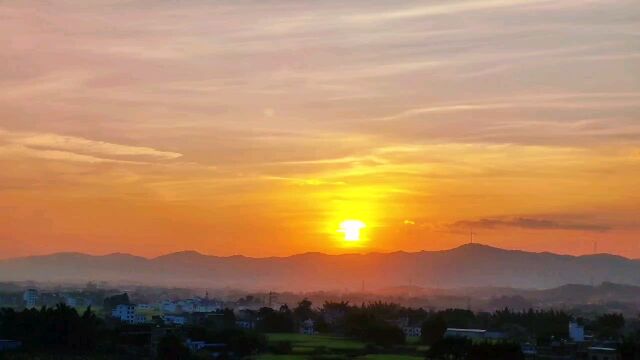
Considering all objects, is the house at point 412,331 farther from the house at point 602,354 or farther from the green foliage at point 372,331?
the house at point 602,354

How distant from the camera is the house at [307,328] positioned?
233 feet

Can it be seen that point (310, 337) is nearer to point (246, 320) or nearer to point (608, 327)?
point (246, 320)

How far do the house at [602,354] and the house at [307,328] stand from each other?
23019 mm

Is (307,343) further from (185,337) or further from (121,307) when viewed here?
(121,307)

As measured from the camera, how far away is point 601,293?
613ft

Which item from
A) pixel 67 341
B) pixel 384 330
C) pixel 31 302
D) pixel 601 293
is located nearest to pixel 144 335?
pixel 67 341

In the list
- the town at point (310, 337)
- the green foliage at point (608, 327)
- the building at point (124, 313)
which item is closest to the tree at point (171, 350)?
the town at point (310, 337)

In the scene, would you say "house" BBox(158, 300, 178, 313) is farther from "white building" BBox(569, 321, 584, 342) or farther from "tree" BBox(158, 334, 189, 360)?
"tree" BBox(158, 334, 189, 360)

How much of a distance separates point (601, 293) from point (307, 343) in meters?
138

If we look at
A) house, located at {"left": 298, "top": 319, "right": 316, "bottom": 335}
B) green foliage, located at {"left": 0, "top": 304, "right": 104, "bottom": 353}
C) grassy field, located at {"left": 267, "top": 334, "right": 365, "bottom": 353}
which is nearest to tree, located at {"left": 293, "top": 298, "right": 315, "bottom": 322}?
house, located at {"left": 298, "top": 319, "right": 316, "bottom": 335}

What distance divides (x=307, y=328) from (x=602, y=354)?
26.5 metres

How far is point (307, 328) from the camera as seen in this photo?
72.9 meters

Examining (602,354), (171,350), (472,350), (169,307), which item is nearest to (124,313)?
(169,307)

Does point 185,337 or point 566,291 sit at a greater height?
point 566,291
